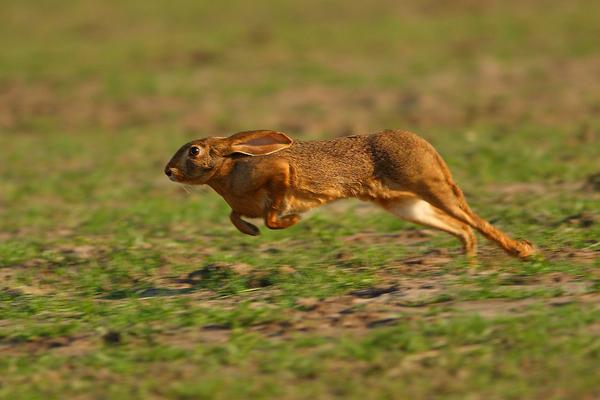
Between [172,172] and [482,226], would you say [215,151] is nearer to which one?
[172,172]

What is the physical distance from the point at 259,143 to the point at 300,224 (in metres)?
1.74

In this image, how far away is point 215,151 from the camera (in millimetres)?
7035

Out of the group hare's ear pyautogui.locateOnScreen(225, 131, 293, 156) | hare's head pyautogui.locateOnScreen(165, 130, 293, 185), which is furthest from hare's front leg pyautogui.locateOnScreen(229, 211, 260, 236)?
hare's ear pyautogui.locateOnScreen(225, 131, 293, 156)

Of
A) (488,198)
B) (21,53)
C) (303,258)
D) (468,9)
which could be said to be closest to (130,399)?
(303,258)

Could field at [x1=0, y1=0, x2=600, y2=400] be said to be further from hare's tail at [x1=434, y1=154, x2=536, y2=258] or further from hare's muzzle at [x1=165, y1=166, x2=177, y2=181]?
hare's muzzle at [x1=165, y1=166, x2=177, y2=181]

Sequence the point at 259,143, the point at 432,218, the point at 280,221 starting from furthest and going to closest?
1. the point at 432,218
2. the point at 259,143
3. the point at 280,221

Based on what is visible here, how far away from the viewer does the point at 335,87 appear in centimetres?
1521

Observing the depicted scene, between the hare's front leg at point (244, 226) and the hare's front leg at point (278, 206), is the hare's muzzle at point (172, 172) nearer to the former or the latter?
the hare's front leg at point (244, 226)

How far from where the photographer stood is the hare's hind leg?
7.03 m

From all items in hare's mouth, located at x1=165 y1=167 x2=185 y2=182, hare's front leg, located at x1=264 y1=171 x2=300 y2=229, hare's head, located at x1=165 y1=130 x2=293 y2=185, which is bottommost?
hare's front leg, located at x1=264 y1=171 x2=300 y2=229

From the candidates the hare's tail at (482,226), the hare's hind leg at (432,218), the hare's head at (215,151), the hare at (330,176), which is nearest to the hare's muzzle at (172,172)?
the hare's head at (215,151)

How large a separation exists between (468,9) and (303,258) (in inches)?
536

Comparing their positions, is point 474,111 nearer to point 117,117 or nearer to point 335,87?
point 335,87

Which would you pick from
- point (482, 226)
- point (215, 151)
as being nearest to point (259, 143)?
point (215, 151)
